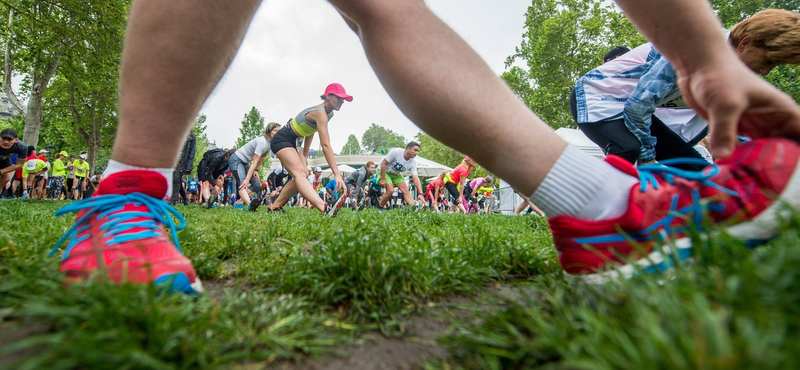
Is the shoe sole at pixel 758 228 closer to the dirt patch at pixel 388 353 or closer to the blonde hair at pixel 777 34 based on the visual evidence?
the dirt patch at pixel 388 353

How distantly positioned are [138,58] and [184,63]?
0.13 metres

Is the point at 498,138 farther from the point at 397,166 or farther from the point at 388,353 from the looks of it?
the point at 397,166

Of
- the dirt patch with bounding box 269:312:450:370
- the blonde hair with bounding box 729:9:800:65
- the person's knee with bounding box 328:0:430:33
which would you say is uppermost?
the blonde hair with bounding box 729:9:800:65

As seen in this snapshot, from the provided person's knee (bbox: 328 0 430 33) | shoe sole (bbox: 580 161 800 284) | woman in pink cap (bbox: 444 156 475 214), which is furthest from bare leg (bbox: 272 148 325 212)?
woman in pink cap (bbox: 444 156 475 214)

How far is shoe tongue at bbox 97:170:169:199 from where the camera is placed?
1.18 meters

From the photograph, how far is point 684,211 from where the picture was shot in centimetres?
97

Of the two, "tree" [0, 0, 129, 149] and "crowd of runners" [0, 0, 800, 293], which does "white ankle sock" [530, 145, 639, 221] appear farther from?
"tree" [0, 0, 129, 149]

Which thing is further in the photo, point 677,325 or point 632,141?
point 632,141

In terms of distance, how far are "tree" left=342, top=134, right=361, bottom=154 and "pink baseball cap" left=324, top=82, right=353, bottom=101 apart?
9290cm

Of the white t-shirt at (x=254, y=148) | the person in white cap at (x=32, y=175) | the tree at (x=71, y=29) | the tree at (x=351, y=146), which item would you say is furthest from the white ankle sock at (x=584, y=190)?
the tree at (x=351, y=146)

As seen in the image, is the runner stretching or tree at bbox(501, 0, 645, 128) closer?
the runner stretching

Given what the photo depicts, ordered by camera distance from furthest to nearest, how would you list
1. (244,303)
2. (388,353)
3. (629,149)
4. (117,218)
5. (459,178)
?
(459,178), (629,149), (117,218), (244,303), (388,353)

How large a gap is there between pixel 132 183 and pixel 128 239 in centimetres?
21

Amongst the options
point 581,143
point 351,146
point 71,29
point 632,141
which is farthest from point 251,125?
point 632,141
